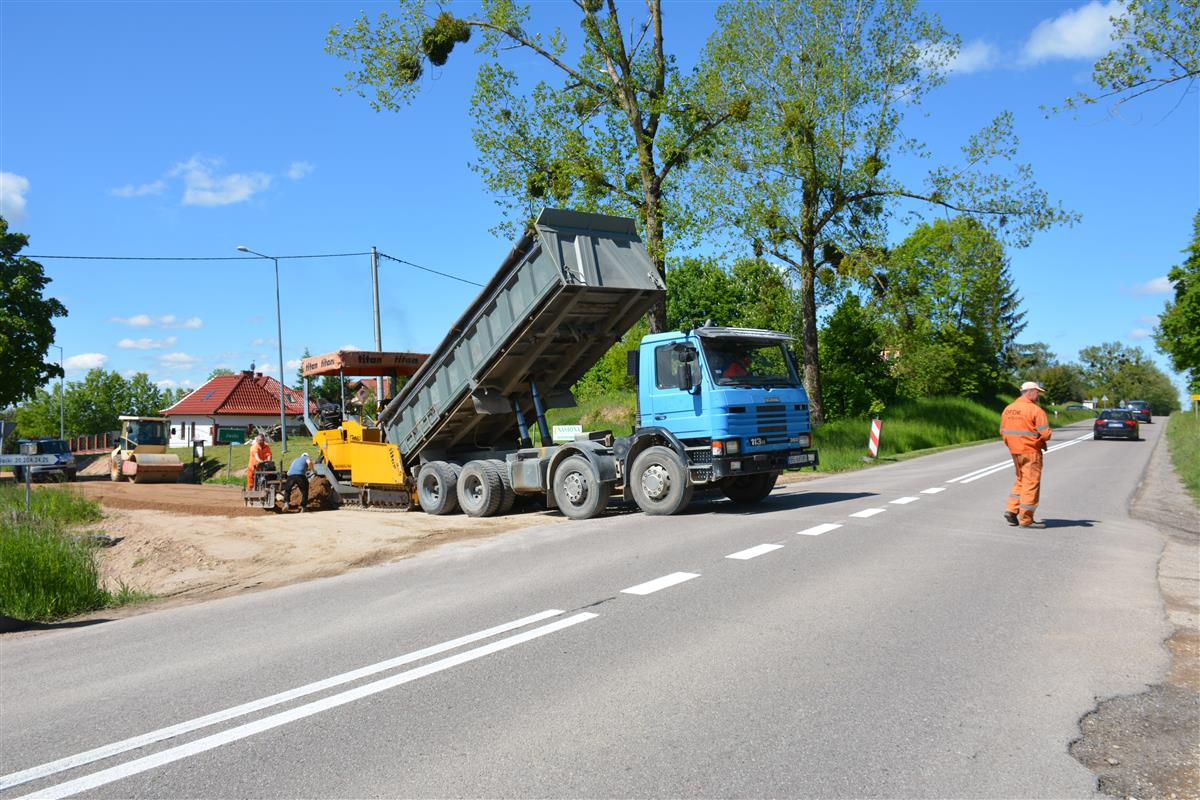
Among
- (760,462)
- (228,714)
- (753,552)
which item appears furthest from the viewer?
(760,462)

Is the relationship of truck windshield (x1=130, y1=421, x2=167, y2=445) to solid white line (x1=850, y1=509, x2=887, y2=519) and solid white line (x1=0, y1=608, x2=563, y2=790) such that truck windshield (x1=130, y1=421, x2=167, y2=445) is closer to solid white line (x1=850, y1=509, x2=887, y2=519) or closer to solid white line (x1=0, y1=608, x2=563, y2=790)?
solid white line (x1=850, y1=509, x2=887, y2=519)

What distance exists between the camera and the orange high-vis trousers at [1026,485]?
10297 mm

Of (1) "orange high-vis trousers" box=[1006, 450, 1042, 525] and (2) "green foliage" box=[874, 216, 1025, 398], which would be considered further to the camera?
(2) "green foliage" box=[874, 216, 1025, 398]

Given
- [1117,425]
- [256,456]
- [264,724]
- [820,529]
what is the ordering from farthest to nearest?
[1117,425] < [256,456] < [820,529] < [264,724]

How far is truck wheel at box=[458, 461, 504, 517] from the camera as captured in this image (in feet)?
46.5

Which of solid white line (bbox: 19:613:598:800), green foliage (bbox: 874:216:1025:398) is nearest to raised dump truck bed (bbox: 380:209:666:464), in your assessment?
solid white line (bbox: 19:613:598:800)

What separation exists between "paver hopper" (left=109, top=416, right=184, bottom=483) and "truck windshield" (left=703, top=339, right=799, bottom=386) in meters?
25.4

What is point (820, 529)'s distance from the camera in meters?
10.5

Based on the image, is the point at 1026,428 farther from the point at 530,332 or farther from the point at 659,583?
the point at 530,332

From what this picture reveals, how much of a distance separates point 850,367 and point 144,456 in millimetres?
26869

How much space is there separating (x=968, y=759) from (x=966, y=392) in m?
53.4

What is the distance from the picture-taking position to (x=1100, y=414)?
130ft

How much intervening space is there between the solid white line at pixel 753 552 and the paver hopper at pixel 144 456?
90.9 ft

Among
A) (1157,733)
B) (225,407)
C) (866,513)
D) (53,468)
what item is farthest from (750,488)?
(225,407)
